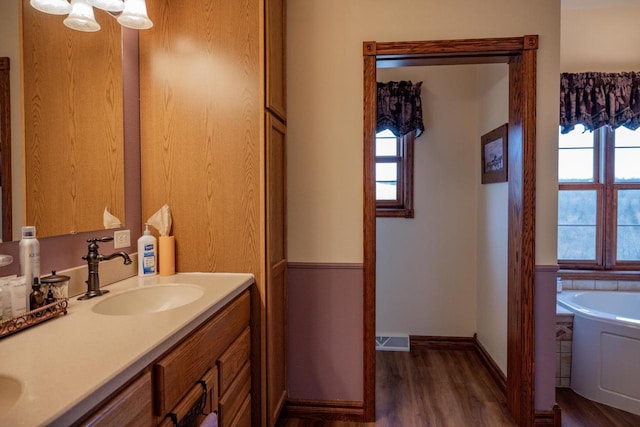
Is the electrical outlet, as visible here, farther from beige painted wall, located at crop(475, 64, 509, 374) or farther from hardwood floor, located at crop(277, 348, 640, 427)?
beige painted wall, located at crop(475, 64, 509, 374)

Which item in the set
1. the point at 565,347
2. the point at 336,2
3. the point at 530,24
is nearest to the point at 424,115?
the point at 530,24

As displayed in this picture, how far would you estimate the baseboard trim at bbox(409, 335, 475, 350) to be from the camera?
9.89ft

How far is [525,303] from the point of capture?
1.94 metres

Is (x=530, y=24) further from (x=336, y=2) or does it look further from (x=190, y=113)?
(x=190, y=113)

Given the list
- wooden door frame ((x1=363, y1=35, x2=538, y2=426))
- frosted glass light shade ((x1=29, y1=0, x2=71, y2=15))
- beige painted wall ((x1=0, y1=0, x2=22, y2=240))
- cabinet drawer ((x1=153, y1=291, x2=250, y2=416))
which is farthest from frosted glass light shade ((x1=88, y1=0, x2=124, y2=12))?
cabinet drawer ((x1=153, y1=291, x2=250, y2=416))

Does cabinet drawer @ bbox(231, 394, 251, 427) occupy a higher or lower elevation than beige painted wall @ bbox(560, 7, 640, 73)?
lower

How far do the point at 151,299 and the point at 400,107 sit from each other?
2.33m

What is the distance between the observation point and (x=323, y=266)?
203 centimetres

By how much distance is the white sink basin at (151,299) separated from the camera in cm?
134

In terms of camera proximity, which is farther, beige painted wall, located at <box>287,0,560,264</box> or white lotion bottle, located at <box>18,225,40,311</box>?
beige painted wall, located at <box>287,0,560,264</box>

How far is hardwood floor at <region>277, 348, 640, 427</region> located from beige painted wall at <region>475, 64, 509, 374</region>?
9.7 inches

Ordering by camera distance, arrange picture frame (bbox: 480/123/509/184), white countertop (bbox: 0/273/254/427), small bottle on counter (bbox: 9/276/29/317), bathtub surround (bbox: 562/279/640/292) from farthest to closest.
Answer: bathtub surround (bbox: 562/279/640/292)
picture frame (bbox: 480/123/509/184)
small bottle on counter (bbox: 9/276/29/317)
white countertop (bbox: 0/273/254/427)

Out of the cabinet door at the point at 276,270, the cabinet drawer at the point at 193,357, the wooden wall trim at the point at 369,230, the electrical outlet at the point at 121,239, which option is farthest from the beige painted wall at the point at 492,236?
the electrical outlet at the point at 121,239

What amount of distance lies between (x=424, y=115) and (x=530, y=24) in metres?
1.15
